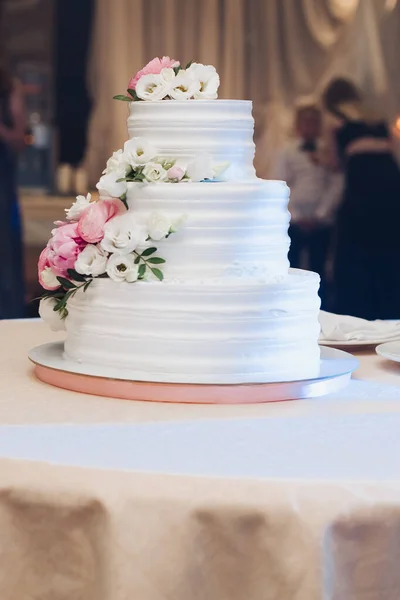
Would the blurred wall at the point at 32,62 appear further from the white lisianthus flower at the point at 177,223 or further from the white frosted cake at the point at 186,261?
the white lisianthus flower at the point at 177,223

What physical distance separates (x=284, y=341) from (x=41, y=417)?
0.43 m

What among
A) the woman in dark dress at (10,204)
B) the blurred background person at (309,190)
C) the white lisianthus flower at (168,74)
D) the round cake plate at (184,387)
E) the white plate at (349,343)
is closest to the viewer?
the round cake plate at (184,387)

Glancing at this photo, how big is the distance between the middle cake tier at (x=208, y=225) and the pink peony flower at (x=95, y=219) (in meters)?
0.06

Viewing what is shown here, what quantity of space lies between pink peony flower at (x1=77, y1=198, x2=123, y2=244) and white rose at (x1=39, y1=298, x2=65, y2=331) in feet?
0.57

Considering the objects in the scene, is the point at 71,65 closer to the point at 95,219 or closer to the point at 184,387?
the point at 95,219

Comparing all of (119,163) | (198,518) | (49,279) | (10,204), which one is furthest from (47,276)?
(10,204)

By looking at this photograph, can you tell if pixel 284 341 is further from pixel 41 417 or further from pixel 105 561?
pixel 105 561

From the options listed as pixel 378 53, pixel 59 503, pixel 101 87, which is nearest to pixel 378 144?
pixel 378 53

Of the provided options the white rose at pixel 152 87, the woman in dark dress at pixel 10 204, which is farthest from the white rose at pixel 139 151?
the woman in dark dress at pixel 10 204

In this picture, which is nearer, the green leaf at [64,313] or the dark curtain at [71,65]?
the green leaf at [64,313]

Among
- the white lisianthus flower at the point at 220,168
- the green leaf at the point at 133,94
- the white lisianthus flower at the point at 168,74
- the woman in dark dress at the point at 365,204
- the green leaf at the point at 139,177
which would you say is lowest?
the woman in dark dress at the point at 365,204

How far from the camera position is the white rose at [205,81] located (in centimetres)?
194

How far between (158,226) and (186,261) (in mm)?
79

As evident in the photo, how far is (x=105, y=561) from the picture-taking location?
1353 millimetres
